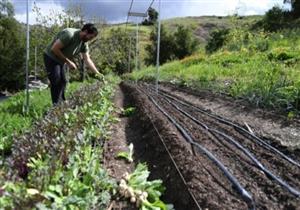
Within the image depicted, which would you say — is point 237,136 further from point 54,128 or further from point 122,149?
point 54,128

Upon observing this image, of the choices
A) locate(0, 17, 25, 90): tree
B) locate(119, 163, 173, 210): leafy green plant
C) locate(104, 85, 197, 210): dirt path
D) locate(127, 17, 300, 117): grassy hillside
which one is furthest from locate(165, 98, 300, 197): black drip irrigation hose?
locate(0, 17, 25, 90): tree

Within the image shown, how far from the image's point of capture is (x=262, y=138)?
17.8 feet

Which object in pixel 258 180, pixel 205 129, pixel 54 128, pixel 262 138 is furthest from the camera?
pixel 205 129

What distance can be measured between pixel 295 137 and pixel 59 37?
11.2ft

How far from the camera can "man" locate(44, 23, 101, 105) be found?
21.4ft

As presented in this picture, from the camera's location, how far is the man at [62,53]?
6.53 m

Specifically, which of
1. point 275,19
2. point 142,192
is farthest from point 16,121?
point 275,19

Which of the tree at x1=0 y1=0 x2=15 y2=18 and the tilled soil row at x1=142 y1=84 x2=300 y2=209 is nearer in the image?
the tilled soil row at x1=142 y1=84 x2=300 y2=209

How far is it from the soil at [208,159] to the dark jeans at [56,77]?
101 cm

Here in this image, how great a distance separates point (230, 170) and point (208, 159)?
1.00ft

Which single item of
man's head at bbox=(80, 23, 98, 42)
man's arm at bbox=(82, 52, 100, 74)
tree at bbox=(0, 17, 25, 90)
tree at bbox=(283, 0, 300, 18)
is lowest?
tree at bbox=(0, 17, 25, 90)

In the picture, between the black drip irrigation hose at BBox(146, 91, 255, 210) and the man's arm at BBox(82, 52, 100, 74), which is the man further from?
the black drip irrigation hose at BBox(146, 91, 255, 210)

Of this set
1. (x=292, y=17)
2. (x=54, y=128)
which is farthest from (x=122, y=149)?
(x=292, y=17)

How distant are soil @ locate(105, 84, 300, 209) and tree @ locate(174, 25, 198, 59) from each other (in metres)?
32.2
